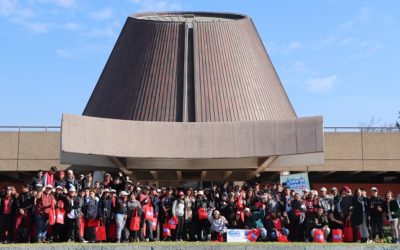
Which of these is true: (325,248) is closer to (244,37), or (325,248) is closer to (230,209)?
(230,209)

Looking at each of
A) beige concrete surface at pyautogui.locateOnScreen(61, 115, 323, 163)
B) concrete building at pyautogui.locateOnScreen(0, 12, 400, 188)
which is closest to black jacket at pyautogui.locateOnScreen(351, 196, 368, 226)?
beige concrete surface at pyautogui.locateOnScreen(61, 115, 323, 163)

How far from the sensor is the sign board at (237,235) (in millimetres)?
13078

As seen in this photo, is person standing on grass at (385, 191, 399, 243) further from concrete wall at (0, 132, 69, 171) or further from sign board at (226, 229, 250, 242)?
concrete wall at (0, 132, 69, 171)

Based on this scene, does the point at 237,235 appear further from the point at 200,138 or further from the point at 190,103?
the point at 190,103

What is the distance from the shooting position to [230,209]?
13602 mm

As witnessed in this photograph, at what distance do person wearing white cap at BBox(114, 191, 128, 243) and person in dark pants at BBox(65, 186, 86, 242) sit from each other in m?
0.73

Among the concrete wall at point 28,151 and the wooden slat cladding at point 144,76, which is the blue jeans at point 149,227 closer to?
the wooden slat cladding at point 144,76

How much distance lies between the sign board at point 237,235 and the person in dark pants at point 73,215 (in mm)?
3061

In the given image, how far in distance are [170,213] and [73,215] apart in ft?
7.12

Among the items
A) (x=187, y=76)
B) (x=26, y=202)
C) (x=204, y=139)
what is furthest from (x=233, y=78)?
(x=26, y=202)

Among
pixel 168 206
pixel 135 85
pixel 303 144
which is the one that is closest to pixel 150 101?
pixel 135 85

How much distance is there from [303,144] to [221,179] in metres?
6.52

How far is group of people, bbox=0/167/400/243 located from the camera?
12.5 meters

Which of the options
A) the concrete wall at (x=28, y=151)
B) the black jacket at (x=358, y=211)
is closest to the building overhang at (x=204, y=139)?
the black jacket at (x=358, y=211)
